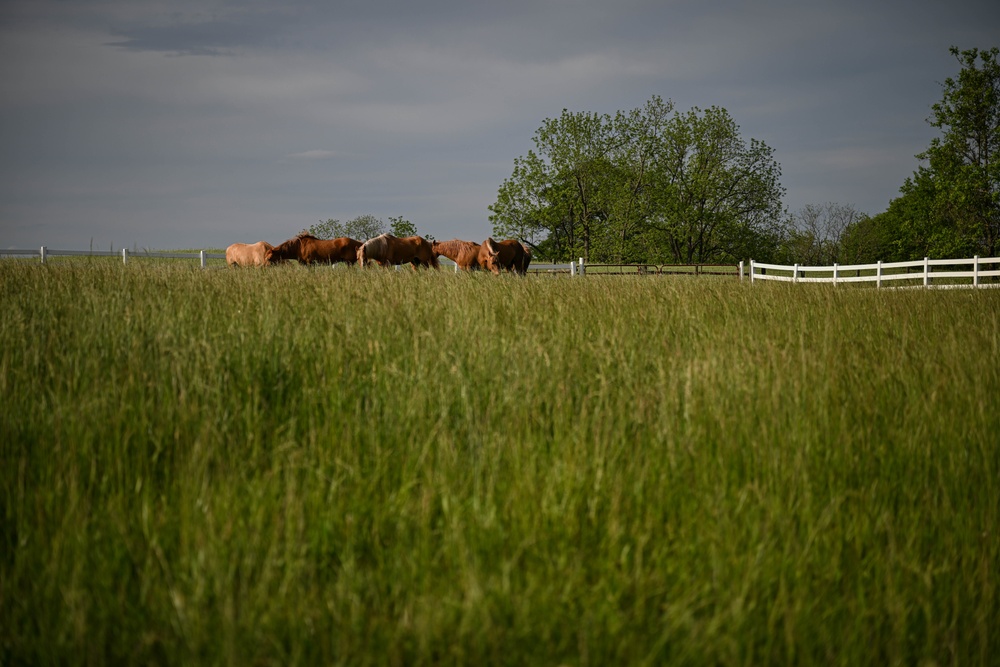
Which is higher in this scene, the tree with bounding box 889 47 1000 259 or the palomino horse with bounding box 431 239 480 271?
the tree with bounding box 889 47 1000 259

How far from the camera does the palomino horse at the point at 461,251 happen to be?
1873cm

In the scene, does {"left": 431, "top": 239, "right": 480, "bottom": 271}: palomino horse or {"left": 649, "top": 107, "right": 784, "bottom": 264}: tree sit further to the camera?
{"left": 649, "top": 107, "right": 784, "bottom": 264}: tree

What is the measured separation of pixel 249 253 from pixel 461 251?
23.7ft

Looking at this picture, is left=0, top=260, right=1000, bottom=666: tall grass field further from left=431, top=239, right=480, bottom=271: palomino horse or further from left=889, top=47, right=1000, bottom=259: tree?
left=889, top=47, right=1000, bottom=259: tree

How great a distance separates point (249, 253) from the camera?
20.9 metres

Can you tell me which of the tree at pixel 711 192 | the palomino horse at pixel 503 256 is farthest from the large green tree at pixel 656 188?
the palomino horse at pixel 503 256

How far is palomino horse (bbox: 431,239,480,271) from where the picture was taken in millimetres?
18734

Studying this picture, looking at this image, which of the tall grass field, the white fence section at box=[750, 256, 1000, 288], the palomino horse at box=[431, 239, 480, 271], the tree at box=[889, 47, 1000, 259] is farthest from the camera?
the tree at box=[889, 47, 1000, 259]

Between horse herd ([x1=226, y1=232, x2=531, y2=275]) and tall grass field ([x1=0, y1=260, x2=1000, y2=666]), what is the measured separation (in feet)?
42.8

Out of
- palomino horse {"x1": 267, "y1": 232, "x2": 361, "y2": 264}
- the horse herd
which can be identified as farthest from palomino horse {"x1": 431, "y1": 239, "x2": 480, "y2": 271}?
palomino horse {"x1": 267, "y1": 232, "x2": 361, "y2": 264}

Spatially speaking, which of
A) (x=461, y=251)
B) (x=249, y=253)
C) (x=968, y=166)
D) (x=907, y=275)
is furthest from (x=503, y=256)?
(x=968, y=166)

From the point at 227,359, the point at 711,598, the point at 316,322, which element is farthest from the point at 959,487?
the point at 316,322

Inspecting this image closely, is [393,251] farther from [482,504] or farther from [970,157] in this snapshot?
[970,157]

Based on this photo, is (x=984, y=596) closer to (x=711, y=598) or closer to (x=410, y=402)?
(x=711, y=598)
